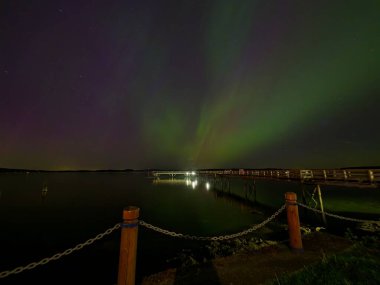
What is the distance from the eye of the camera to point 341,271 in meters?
3.92

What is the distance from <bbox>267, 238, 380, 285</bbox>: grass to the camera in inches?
143

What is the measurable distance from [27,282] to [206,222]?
50.3 feet

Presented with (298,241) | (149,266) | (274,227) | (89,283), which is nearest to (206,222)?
(274,227)

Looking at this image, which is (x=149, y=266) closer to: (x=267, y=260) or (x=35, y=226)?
(x=267, y=260)

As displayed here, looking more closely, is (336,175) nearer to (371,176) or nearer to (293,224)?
(371,176)

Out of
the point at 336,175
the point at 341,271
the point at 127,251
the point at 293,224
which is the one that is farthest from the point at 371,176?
the point at 127,251

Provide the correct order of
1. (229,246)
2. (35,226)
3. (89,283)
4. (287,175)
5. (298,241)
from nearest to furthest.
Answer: (298,241), (89,283), (229,246), (35,226), (287,175)

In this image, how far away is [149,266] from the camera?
11.5 metres

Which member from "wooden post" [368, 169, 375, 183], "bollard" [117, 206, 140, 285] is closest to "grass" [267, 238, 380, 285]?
"bollard" [117, 206, 140, 285]

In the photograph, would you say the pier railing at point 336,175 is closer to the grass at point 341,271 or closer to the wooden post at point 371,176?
the wooden post at point 371,176

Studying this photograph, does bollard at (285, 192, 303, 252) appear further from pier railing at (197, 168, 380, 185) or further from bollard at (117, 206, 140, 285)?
pier railing at (197, 168, 380, 185)

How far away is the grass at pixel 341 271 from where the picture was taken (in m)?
3.63

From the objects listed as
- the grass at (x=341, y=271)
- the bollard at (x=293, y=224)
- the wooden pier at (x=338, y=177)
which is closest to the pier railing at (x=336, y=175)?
the wooden pier at (x=338, y=177)

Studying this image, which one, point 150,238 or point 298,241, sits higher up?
point 298,241
